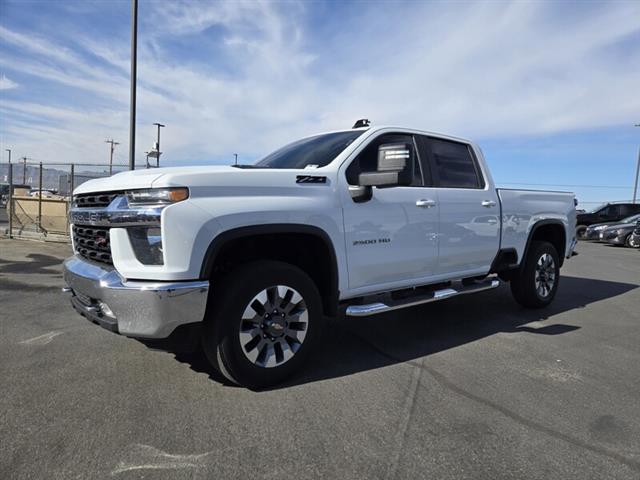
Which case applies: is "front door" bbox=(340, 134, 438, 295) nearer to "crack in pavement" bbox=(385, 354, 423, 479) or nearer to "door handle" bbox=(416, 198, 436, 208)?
"door handle" bbox=(416, 198, 436, 208)

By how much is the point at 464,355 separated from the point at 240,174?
263 cm

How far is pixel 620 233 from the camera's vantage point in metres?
18.4

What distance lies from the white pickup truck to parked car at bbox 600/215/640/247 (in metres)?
16.7

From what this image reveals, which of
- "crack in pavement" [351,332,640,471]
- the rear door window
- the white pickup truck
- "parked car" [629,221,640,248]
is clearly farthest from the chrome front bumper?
"parked car" [629,221,640,248]

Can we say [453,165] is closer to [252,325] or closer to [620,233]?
[252,325]

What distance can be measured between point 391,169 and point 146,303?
198 centimetres

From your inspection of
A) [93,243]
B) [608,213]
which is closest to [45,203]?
[93,243]

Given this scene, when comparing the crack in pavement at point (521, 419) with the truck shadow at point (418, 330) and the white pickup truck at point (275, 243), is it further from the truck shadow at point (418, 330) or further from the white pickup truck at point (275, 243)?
the white pickup truck at point (275, 243)

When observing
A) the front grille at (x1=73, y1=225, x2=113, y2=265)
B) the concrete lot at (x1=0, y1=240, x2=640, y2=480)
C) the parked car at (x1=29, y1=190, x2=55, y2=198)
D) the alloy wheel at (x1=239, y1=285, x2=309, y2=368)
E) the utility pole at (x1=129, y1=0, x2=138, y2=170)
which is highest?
the utility pole at (x1=129, y1=0, x2=138, y2=170)

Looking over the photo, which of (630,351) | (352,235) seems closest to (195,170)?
(352,235)

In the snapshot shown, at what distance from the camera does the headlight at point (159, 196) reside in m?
2.93

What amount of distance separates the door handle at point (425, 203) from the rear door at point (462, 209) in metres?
0.13

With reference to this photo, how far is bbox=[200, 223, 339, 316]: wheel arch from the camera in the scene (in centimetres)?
312

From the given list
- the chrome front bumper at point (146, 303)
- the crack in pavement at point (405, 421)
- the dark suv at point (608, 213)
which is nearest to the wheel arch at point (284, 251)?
the chrome front bumper at point (146, 303)
